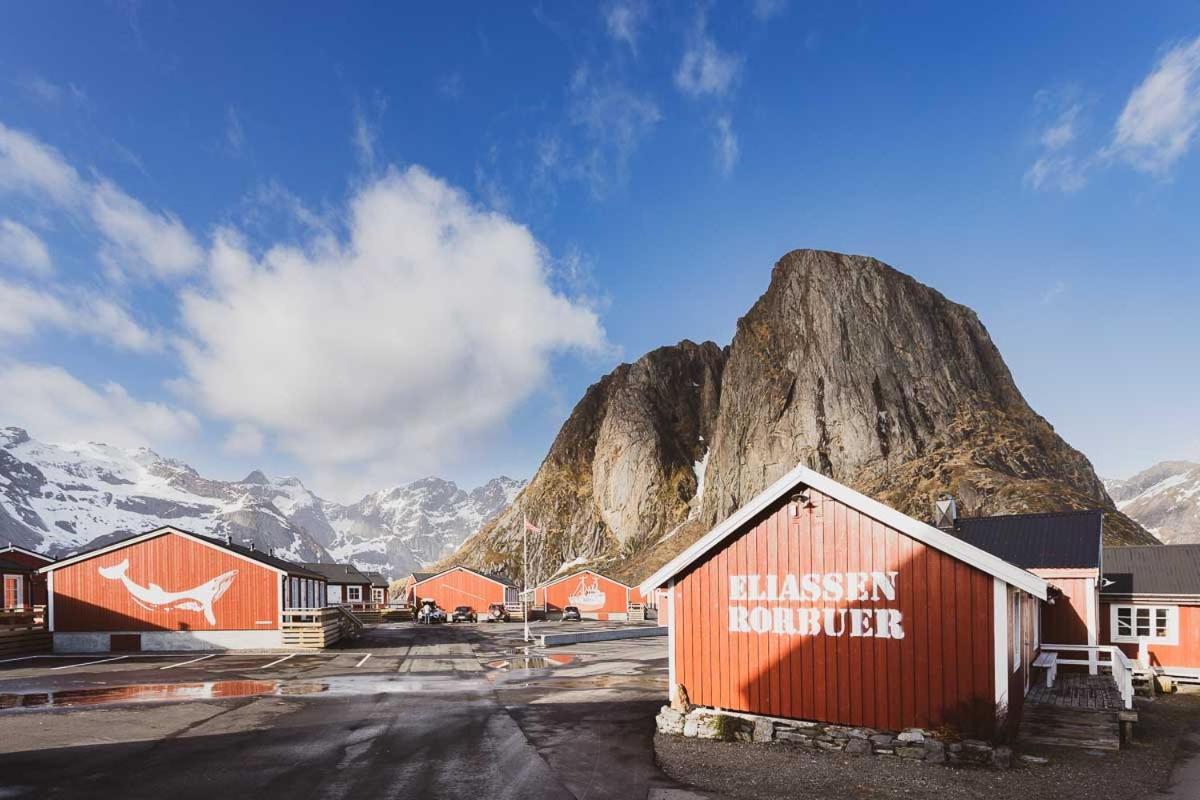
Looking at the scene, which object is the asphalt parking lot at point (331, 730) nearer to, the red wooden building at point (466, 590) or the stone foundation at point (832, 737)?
the stone foundation at point (832, 737)

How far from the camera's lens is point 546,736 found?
16484mm

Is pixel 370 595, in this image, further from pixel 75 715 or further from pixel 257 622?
pixel 75 715

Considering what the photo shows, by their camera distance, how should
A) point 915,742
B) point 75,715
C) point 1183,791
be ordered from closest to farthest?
point 1183,791
point 915,742
point 75,715

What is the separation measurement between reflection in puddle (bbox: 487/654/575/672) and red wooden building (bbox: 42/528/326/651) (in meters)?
13.5

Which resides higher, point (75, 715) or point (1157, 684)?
point (75, 715)

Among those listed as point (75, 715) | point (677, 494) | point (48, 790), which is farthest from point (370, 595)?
point (48, 790)

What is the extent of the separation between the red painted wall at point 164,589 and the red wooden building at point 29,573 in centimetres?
1245

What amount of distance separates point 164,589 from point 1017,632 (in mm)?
38331

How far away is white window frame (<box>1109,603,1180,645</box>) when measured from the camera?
2777 cm

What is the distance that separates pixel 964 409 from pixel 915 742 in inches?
3526

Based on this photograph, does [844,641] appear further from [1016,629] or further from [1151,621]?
[1151,621]

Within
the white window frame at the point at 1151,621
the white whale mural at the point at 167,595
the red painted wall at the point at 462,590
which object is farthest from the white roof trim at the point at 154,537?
the white window frame at the point at 1151,621

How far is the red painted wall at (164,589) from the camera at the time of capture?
38.8 m

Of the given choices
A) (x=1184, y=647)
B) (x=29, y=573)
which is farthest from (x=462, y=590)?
(x=1184, y=647)
